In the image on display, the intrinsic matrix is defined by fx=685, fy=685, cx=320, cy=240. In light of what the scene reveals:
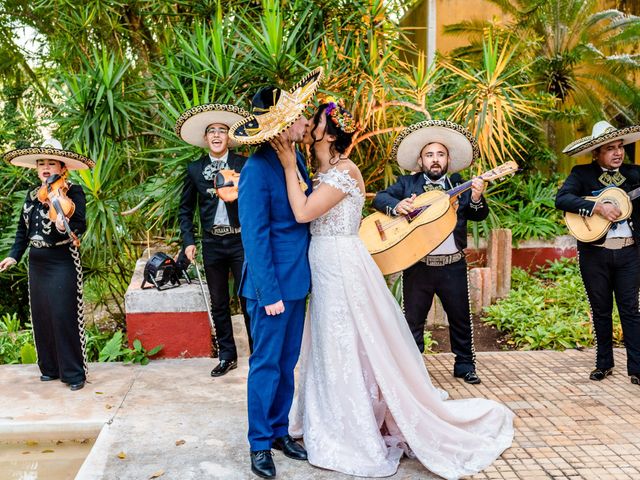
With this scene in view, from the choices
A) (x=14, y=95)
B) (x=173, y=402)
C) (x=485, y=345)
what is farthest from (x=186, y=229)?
(x=14, y=95)

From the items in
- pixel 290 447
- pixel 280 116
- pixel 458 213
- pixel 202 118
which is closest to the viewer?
pixel 280 116

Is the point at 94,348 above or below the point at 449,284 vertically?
below

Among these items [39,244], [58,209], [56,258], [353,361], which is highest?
[58,209]

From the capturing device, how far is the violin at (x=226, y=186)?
5.11 metres

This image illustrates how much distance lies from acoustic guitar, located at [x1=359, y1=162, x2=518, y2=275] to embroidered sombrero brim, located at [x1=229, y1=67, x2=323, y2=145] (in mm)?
1338

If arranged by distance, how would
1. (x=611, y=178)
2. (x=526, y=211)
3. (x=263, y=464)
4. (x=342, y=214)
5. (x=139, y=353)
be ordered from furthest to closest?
1. (x=526, y=211)
2. (x=139, y=353)
3. (x=611, y=178)
4. (x=342, y=214)
5. (x=263, y=464)

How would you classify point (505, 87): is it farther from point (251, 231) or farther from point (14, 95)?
point (14, 95)

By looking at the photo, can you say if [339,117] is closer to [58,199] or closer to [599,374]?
[58,199]

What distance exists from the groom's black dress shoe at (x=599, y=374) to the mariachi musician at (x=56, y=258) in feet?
12.7

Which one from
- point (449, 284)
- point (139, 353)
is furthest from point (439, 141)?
point (139, 353)

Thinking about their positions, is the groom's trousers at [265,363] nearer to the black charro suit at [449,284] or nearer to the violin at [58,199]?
the black charro suit at [449,284]

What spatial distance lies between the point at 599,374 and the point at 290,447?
266cm

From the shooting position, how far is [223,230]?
5.21 m

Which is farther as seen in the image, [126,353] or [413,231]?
[126,353]
